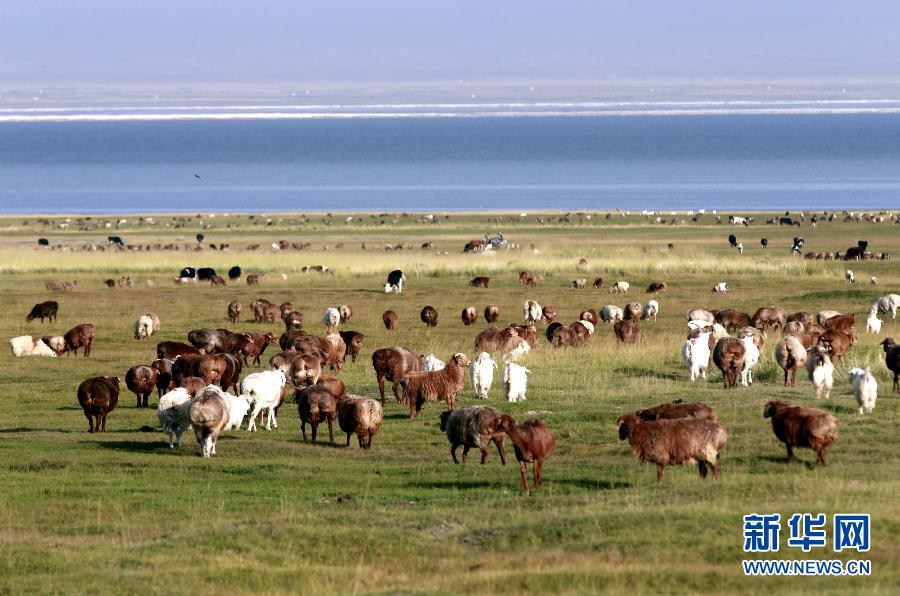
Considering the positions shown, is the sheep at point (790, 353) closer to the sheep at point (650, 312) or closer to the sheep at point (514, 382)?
the sheep at point (514, 382)

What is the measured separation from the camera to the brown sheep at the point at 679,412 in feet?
67.3

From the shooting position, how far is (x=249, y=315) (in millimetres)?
48281

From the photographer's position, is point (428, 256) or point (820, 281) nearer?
point (820, 281)

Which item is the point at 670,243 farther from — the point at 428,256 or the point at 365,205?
the point at 365,205

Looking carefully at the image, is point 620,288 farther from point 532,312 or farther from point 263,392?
point 263,392

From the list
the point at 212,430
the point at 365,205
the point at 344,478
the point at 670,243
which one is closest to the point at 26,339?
the point at 212,430

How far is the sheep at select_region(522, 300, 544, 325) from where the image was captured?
4425cm

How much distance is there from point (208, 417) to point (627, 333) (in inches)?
765

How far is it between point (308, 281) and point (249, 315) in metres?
12.6

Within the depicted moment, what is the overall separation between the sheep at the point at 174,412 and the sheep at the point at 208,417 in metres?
0.72

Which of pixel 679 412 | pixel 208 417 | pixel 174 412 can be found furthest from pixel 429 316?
pixel 679 412

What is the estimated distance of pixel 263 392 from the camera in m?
24.4

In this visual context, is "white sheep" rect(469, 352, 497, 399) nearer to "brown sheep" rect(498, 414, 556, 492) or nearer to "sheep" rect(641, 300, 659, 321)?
"brown sheep" rect(498, 414, 556, 492)

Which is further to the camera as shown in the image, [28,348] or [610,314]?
[610,314]
